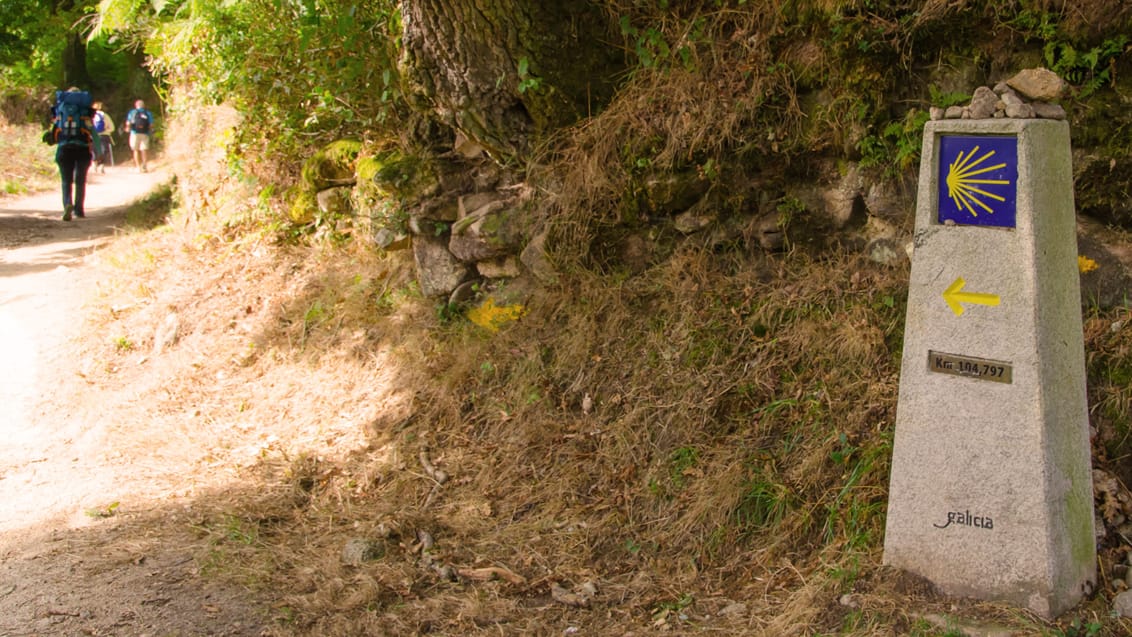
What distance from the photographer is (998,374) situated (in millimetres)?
3525

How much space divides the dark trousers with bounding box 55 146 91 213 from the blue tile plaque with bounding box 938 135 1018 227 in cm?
1293

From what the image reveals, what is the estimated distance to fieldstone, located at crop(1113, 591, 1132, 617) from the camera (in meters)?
3.43

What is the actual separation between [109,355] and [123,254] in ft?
9.08

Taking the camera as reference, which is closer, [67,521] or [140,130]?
[67,521]

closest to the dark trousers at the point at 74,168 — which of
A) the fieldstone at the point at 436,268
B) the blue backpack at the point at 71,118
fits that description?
the blue backpack at the point at 71,118

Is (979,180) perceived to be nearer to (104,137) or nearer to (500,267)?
(500,267)

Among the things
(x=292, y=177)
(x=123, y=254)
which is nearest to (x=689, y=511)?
(x=292, y=177)

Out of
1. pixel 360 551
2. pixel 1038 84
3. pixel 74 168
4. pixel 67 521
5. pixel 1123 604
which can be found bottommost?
pixel 67 521

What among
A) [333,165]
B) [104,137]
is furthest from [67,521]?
[104,137]

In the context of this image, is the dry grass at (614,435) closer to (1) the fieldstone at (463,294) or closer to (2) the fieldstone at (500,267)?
(1) the fieldstone at (463,294)

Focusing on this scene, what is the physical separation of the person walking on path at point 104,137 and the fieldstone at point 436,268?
50.7 feet

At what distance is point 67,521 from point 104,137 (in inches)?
722

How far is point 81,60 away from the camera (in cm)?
2364

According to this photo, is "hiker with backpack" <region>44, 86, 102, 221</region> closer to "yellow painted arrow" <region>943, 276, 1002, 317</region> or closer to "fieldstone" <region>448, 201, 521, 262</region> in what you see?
"fieldstone" <region>448, 201, 521, 262</region>
